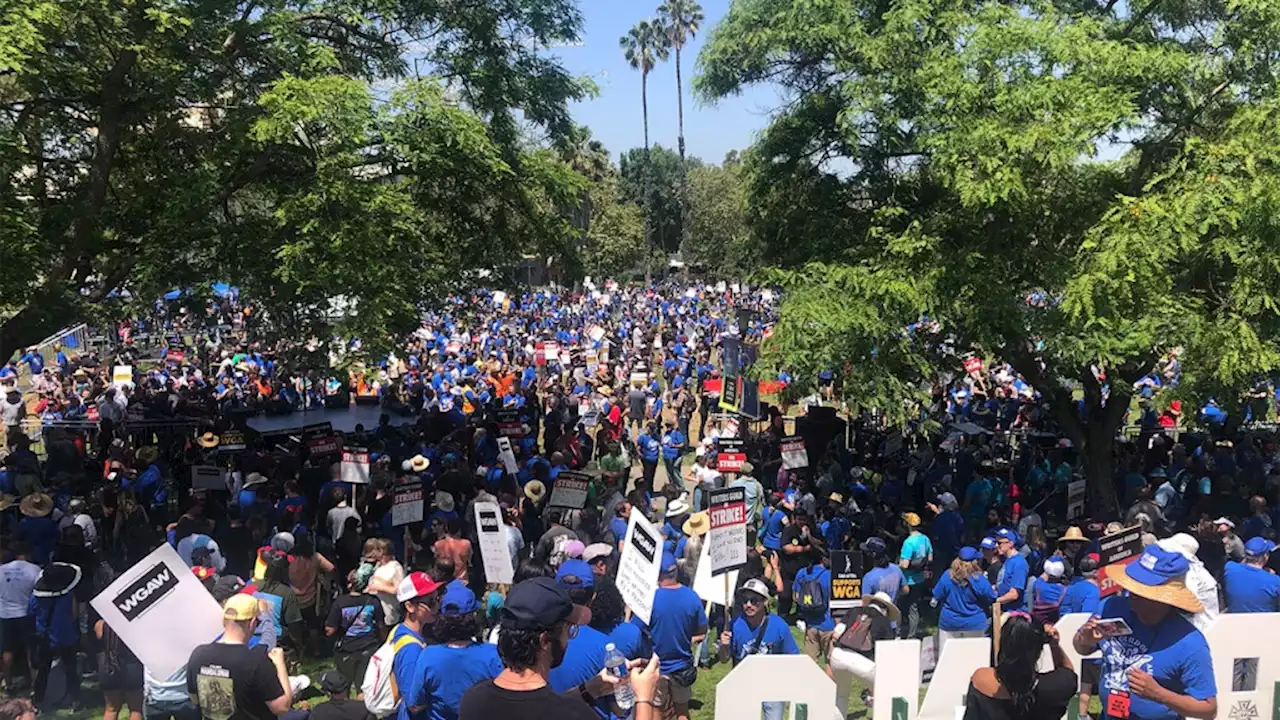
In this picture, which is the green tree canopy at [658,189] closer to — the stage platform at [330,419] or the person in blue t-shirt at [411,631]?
the stage platform at [330,419]

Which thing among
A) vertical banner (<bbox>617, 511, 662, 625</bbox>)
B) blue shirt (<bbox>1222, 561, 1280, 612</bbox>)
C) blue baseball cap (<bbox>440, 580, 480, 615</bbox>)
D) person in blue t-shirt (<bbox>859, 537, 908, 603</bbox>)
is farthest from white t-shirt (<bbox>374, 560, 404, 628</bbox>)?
blue shirt (<bbox>1222, 561, 1280, 612</bbox>)

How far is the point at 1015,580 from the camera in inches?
348

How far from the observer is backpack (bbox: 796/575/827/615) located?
8586 millimetres

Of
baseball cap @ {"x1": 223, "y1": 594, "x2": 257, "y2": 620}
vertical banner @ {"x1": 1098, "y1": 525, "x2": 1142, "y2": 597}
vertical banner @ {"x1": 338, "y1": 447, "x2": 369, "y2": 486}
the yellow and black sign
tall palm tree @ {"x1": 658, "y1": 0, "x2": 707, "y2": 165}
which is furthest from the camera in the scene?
tall palm tree @ {"x1": 658, "y1": 0, "x2": 707, "y2": 165}

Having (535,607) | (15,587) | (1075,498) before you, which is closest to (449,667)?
(535,607)

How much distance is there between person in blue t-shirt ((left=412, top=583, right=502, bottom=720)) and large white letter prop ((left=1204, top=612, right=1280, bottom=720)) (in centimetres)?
447

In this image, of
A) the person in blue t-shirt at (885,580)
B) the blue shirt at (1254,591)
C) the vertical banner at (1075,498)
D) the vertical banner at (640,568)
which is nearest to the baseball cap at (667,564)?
the vertical banner at (640,568)

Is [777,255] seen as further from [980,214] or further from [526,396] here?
[526,396]

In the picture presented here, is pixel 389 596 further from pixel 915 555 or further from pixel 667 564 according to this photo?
pixel 915 555

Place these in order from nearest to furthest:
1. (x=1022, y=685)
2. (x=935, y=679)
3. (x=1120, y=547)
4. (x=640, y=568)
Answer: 1. (x=1022, y=685)
2. (x=935, y=679)
3. (x=640, y=568)
4. (x=1120, y=547)

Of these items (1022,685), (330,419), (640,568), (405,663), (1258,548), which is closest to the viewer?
(1022,685)

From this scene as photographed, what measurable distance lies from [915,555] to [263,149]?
9331mm

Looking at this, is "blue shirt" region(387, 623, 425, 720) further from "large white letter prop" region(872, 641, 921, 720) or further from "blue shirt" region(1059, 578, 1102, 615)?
"blue shirt" region(1059, 578, 1102, 615)

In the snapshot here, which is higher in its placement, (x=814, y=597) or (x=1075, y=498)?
(x=1075, y=498)
